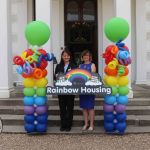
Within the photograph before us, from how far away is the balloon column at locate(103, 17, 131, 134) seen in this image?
24.8 ft

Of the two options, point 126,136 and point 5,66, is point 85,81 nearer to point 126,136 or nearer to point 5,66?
point 126,136

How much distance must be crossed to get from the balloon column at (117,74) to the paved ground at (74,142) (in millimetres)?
340

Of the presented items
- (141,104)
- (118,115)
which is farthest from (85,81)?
(141,104)

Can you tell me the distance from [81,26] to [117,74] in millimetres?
4752

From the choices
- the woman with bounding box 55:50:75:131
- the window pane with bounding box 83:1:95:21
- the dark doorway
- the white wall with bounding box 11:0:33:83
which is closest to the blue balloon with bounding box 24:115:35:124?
the woman with bounding box 55:50:75:131

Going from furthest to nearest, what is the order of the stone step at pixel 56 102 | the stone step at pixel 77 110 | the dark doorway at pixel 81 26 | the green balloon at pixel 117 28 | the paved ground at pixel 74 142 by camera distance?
the dark doorway at pixel 81 26 < the stone step at pixel 56 102 < the stone step at pixel 77 110 < the green balloon at pixel 117 28 < the paved ground at pixel 74 142

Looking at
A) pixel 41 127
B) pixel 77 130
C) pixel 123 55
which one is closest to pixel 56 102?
pixel 77 130

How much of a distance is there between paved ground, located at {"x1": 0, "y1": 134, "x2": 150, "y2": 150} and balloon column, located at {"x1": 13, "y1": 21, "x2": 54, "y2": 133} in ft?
1.07

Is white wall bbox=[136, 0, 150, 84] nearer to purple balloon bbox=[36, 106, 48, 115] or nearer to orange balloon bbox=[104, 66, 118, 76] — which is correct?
orange balloon bbox=[104, 66, 118, 76]

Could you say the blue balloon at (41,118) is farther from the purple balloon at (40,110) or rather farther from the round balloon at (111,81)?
the round balloon at (111,81)

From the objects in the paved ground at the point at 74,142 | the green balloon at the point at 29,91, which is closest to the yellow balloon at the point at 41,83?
the green balloon at the point at 29,91

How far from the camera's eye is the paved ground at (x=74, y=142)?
7.09 meters

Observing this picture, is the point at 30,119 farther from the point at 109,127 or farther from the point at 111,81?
the point at 111,81

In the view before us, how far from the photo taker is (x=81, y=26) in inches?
479
